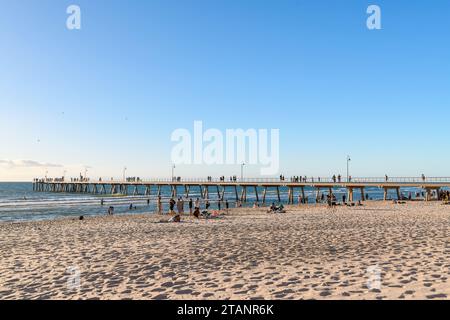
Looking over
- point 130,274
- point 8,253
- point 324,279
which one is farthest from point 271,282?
point 8,253

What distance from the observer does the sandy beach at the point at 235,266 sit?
661 cm

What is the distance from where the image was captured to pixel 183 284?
23.7ft

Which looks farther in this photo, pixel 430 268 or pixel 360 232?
pixel 360 232

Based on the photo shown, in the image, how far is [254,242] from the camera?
39.9ft

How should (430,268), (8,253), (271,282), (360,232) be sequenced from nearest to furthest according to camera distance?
(271,282)
(430,268)
(8,253)
(360,232)

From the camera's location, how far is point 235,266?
8.67 metres

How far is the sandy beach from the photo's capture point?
6.61 metres

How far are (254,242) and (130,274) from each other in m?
5.15
